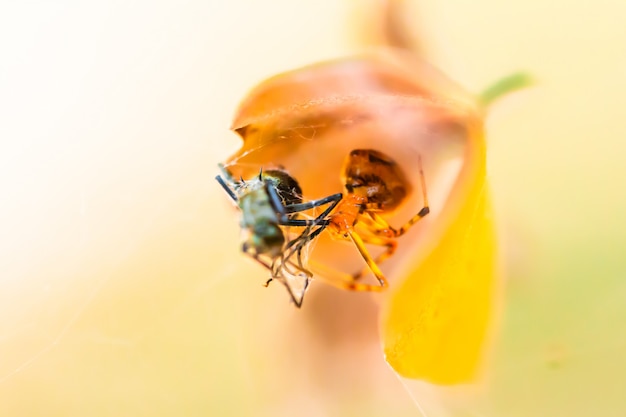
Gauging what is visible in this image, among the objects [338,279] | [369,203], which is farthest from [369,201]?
[338,279]

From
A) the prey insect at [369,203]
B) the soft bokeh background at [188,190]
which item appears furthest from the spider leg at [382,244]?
the soft bokeh background at [188,190]

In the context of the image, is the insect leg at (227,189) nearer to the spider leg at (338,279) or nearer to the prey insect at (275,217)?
the prey insect at (275,217)

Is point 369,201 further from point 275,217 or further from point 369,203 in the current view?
point 275,217

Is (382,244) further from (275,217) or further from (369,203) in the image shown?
(275,217)

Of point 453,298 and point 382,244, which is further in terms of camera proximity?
point 382,244

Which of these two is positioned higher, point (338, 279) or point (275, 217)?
point (275, 217)

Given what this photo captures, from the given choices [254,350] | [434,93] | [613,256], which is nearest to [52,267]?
[254,350]

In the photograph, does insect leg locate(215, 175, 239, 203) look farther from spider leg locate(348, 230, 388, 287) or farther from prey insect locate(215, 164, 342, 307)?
spider leg locate(348, 230, 388, 287)
